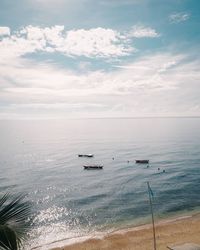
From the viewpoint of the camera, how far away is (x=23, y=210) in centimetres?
609

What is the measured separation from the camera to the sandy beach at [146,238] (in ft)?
142

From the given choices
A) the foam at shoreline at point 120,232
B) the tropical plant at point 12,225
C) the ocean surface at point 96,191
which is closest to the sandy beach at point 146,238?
the foam at shoreline at point 120,232

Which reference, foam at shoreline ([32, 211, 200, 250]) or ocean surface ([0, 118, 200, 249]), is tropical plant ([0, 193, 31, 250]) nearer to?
ocean surface ([0, 118, 200, 249])

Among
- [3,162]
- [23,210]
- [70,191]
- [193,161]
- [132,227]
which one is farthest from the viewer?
[3,162]

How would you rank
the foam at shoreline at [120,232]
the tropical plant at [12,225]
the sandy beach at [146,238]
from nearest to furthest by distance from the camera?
the tropical plant at [12,225]
the sandy beach at [146,238]
the foam at shoreline at [120,232]

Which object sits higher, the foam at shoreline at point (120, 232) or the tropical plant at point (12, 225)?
the tropical plant at point (12, 225)

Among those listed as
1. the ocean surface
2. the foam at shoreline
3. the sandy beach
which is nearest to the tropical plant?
the ocean surface

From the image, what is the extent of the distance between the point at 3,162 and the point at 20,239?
388 feet

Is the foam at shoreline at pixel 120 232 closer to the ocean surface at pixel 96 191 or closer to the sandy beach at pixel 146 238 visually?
the sandy beach at pixel 146 238

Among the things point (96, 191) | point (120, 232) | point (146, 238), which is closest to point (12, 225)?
point (146, 238)

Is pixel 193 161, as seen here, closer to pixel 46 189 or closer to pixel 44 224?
pixel 46 189

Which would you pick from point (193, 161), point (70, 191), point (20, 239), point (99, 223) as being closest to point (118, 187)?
point (70, 191)

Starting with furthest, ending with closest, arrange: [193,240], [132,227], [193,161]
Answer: [193,161]
[132,227]
[193,240]

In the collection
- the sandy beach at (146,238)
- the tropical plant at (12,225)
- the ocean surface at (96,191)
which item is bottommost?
the sandy beach at (146,238)
